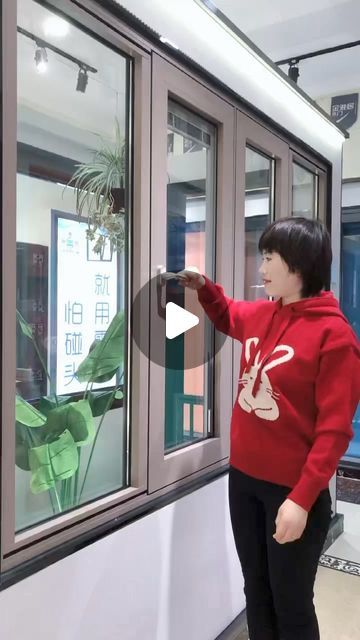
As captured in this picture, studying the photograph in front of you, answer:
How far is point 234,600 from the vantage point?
193 centimetres

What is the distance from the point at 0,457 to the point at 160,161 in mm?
901

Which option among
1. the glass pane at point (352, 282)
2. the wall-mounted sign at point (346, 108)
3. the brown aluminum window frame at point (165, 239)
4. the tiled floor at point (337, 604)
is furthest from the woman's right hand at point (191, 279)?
the glass pane at point (352, 282)

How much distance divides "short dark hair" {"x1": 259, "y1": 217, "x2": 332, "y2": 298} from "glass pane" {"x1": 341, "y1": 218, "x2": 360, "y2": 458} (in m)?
3.13

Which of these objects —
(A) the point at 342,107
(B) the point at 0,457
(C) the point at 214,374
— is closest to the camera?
(B) the point at 0,457

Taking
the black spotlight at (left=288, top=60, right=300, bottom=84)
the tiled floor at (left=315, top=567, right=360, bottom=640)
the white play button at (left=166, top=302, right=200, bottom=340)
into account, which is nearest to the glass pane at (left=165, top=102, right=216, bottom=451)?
the white play button at (left=166, top=302, right=200, bottom=340)

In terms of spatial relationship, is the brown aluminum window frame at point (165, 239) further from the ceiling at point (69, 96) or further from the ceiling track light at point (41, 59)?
the ceiling track light at point (41, 59)

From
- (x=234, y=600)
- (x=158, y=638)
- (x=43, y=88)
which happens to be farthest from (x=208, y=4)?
(x=234, y=600)

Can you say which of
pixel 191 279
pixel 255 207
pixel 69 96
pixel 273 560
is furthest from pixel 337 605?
pixel 69 96

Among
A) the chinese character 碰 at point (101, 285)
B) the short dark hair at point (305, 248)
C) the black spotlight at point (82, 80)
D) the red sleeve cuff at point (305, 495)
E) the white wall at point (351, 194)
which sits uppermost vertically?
the white wall at point (351, 194)

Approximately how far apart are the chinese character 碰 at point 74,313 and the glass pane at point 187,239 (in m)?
0.27

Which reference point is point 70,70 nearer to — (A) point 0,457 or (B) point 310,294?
(B) point 310,294

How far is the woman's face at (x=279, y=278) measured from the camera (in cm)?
135

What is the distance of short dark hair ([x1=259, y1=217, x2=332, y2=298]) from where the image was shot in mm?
1322

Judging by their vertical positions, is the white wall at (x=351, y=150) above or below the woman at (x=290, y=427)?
above
